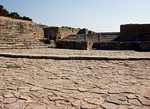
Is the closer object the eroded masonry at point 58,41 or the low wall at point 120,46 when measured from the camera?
the eroded masonry at point 58,41

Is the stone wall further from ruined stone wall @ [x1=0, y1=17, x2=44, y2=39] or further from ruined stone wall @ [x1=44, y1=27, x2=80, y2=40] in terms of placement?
ruined stone wall @ [x1=44, y1=27, x2=80, y2=40]

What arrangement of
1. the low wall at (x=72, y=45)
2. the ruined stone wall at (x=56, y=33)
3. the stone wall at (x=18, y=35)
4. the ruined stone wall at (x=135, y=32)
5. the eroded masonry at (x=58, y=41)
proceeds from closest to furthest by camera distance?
1. the stone wall at (x=18, y=35)
2. the eroded masonry at (x=58, y=41)
3. the low wall at (x=72, y=45)
4. the ruined stone wall at (x=135, y=32)
5. the ruined stone wall at (x=56, y=33)

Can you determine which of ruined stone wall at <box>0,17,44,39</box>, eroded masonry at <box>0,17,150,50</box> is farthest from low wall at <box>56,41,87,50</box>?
ruined stone wall at <box>0,17,44,39</box>

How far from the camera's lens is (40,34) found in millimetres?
18938

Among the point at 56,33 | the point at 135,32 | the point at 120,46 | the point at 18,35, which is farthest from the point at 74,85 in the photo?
the point at 56,33

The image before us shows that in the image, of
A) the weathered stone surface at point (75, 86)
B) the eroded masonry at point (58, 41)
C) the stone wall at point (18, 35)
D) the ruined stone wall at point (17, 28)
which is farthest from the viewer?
the ruined stone wall at point (17, 28)

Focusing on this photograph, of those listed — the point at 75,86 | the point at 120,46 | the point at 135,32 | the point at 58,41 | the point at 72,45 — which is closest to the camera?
the point at 75,86

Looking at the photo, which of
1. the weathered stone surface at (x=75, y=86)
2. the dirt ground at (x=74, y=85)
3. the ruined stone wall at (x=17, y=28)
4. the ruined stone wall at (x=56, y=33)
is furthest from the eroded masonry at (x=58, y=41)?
the weathered stone surface at (x=75, y=86)

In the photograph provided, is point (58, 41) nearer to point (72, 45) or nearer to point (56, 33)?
point (72, 45)

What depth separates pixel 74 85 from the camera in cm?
520

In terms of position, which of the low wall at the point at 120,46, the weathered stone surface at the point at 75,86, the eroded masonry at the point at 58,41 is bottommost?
the weathered stone surface at the point at 75,86

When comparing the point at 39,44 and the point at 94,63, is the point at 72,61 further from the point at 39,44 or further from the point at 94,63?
the point at 39,44

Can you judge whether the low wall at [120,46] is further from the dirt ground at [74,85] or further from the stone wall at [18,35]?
the dirt ground at [74,85]

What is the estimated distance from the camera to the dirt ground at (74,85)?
4070mm
